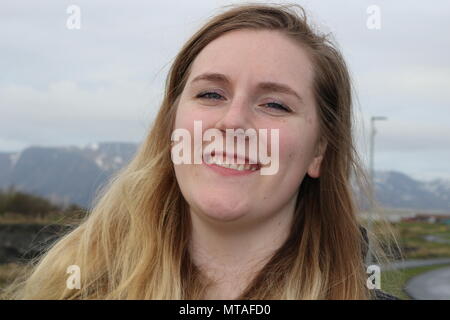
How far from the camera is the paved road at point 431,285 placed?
28.1 m

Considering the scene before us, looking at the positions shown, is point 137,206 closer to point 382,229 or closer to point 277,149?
point 277,149

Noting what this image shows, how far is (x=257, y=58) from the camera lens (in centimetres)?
264

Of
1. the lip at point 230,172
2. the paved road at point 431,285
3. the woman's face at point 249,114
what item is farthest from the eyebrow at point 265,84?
the paved road at point 431,285

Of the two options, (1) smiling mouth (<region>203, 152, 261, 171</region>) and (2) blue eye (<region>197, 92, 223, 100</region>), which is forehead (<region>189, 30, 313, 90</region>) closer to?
(2) blue eye (<region>197, 92, 223, 100</region>)

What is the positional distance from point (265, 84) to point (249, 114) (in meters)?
0.16

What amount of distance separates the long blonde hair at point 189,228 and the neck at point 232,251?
0.05 meters

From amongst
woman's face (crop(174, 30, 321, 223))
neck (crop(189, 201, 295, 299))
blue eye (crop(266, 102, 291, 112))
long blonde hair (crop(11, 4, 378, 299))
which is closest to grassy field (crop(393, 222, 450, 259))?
long blonde hair (crop(11, 4, 378, 299))

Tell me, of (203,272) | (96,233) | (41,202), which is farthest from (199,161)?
(41,202)

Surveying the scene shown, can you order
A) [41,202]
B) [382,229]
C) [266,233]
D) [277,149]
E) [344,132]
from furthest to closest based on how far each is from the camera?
[41,202] → [382,229] → [344,132] → [266,233] → [277,149]

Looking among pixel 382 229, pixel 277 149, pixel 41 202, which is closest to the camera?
pixel 277 149

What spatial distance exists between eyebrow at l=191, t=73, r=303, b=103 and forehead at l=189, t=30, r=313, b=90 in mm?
21

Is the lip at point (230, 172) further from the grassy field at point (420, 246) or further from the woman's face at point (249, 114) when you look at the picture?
the grassy field at point (420, 246)
